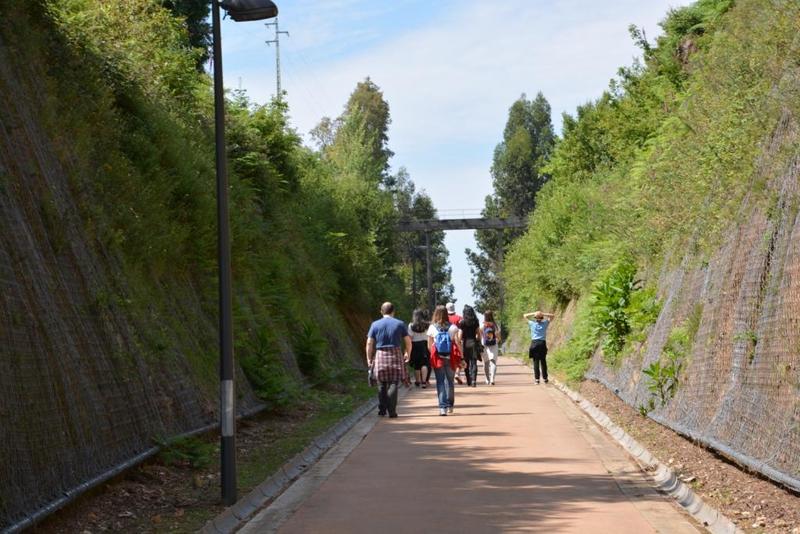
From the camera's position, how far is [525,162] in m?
112

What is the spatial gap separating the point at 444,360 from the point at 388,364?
136 centimetres

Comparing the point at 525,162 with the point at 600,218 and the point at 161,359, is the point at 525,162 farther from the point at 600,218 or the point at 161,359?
the point at 161,359

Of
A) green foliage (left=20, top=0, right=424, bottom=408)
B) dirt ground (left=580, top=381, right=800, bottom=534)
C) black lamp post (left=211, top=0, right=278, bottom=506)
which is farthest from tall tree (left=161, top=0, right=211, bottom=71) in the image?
black lamp post (left=211, top=0, right=278, bottom=506)

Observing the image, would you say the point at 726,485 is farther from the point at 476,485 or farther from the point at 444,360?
the point at 444,360

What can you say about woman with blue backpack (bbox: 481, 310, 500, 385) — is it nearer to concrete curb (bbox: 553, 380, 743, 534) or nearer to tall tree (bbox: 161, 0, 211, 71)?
concrete curb (bbox: 553, 380, 743, 534)

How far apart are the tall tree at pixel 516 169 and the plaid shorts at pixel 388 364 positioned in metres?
87.0

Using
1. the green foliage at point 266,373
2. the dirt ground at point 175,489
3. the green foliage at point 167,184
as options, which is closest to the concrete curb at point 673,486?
the dirt ground at point 175,489

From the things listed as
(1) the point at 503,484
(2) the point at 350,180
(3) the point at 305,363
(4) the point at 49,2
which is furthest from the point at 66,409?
(2) the point at 350,180

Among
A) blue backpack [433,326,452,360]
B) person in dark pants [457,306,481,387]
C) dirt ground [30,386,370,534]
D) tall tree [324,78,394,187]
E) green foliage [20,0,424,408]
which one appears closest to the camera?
dirt ground [30,386,370,534]

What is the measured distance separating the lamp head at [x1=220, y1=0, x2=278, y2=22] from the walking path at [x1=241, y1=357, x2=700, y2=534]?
4.57m

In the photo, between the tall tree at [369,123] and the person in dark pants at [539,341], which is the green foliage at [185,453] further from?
the tall tree at [369,123]

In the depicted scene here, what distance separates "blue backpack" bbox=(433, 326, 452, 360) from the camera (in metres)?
21.9

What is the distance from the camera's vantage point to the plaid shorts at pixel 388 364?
20.9 metres

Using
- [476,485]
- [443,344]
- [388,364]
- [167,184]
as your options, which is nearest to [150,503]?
[476,485]
